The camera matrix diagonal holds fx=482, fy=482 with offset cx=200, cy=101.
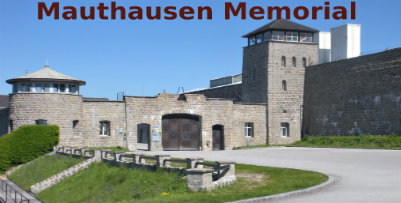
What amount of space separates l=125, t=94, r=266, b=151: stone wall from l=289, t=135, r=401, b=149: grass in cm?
383

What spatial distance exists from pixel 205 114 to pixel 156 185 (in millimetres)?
18853

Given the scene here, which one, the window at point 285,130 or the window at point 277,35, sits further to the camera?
the window at point 285,130

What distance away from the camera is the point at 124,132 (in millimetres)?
34312

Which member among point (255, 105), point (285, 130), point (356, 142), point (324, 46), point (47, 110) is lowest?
point (356, 142)

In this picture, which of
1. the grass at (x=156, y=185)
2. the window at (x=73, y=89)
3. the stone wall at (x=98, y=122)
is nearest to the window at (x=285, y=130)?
the stone wall at (x=98, y=122)

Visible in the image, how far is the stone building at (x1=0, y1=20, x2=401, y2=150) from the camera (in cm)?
3212

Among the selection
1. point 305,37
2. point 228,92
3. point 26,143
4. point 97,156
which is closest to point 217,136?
point 228,92

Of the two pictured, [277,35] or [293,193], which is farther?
[277,35]

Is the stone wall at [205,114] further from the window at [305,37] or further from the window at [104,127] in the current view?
the window at [305,37]

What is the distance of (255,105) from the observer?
38.0m

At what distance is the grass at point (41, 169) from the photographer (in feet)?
90.7

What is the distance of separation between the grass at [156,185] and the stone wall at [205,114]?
9369 mm

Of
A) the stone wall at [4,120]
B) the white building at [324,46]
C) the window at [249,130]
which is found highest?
the white building at [324,46]

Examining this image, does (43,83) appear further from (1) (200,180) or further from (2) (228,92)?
(1) (200,180)
